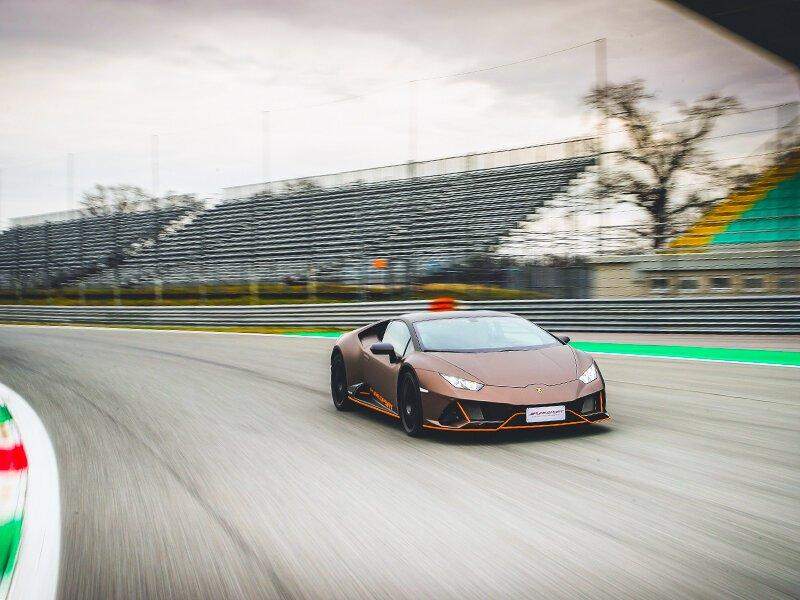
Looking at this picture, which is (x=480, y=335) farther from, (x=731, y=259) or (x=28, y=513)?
(x=731, y=259)

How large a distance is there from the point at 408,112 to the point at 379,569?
32966mm

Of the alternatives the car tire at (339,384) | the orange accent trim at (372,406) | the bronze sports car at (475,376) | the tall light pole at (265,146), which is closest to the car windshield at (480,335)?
the bronze sports car at (475,376)

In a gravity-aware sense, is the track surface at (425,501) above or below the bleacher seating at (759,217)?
below

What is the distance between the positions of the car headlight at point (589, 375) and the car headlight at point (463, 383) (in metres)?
0.87

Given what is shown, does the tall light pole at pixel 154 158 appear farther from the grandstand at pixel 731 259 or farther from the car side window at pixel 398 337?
the car side window at pixel 398 337

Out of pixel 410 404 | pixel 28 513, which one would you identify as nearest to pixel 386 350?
pixel 410 404

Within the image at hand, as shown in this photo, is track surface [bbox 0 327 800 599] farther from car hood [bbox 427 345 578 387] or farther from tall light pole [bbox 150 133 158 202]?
tall light pole [bbox 150 133 158 202]

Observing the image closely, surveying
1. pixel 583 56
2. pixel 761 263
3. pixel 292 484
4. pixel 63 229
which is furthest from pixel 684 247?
pixel 63 229

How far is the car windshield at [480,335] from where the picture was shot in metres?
8.19

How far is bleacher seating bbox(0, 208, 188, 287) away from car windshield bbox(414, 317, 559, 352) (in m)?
34.1

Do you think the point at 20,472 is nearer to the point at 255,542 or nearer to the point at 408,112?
the point at 255,542

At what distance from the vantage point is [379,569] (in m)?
4.19

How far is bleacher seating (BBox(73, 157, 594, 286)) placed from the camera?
2825 centimetres

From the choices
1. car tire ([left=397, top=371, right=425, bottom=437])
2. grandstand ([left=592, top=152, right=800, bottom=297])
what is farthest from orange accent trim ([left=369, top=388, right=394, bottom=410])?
grandstand ([left=592, top=152, right=800, bottom=297])
